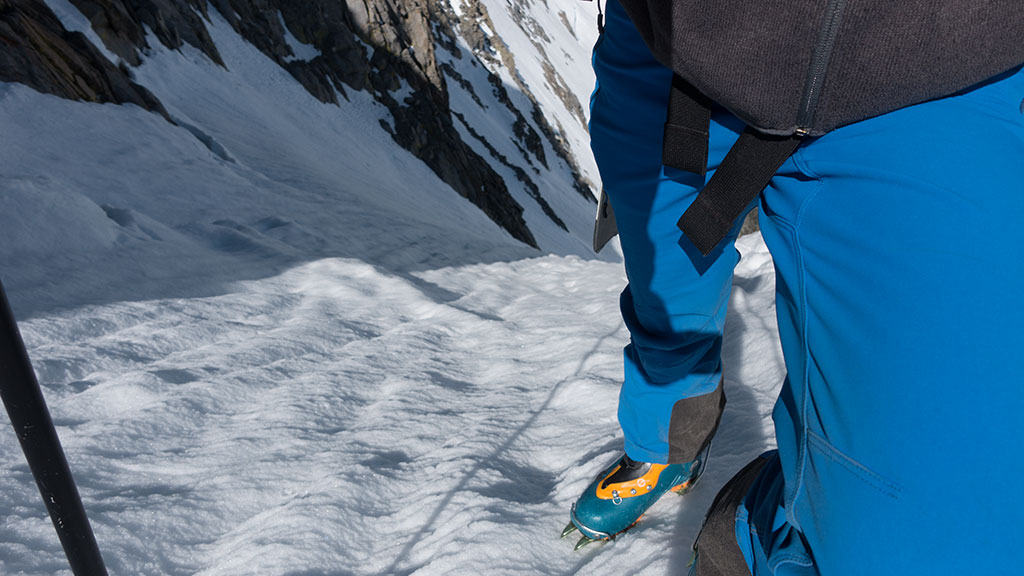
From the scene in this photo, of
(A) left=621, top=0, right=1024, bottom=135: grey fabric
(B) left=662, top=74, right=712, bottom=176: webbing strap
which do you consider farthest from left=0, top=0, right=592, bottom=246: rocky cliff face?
(A) left=621, top=0, right=1024, bottom=135: grey fabric

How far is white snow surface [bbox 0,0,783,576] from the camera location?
160cm

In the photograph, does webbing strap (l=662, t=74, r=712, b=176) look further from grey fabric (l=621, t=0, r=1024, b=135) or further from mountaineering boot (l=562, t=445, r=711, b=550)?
mountaineering boot (l=562, t=445, r=711, b=550)

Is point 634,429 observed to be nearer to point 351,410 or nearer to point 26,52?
point 351,410

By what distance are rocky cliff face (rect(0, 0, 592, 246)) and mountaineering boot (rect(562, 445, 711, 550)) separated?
20.2 feet

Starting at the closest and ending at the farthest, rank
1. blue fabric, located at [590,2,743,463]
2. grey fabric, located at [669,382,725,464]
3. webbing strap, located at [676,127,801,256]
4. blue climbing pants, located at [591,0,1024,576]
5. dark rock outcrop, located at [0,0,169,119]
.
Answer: blue climbing pants, located at [591,0,1024,576], webbing strap, located at [676,127,801,256], blue fabric, located at [590,2,743,463], grey fabric, located at [669,382,725,464], dark rock outcrop, located at [0,0,169,119]

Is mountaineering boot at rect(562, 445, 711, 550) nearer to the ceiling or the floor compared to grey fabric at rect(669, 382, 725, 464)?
nearer to the floor

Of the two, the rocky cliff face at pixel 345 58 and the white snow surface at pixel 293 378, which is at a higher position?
the rocky cliff face at pixel 345 58

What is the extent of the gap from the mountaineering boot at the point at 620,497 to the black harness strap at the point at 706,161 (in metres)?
0.69

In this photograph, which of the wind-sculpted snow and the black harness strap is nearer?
the black harness strap

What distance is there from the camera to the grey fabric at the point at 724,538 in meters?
1.07

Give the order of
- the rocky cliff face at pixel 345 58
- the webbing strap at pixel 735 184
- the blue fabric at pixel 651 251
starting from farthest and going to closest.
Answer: the rocky cliff face at pixel 345 58
the blue fabric at pixel 651 251
the webbing strap at pixel 735 184

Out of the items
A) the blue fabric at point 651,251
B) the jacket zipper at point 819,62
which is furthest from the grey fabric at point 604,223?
the jacket zipper at point 819,62

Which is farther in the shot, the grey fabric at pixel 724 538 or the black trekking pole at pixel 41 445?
the grey fabric at pixel 724 538

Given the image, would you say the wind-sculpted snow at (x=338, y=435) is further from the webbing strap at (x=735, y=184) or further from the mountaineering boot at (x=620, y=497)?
the webbing strap at (x=735, y=184)
